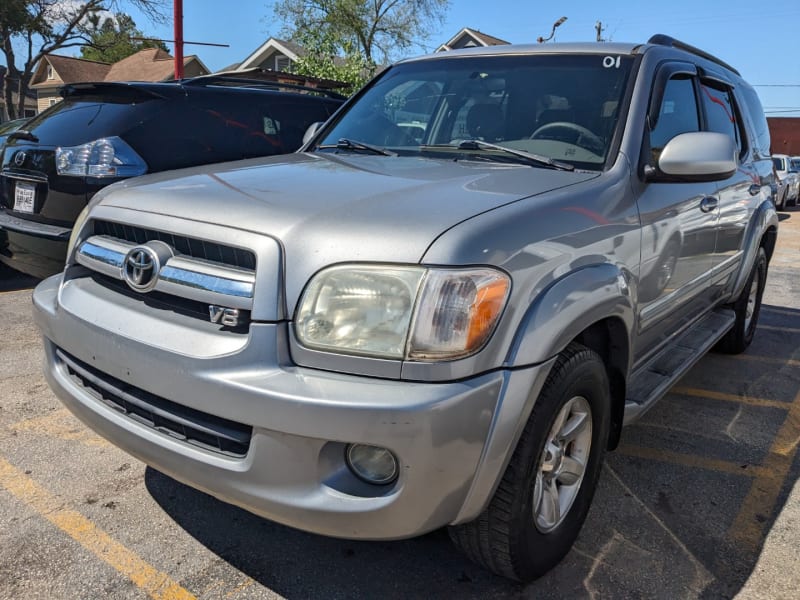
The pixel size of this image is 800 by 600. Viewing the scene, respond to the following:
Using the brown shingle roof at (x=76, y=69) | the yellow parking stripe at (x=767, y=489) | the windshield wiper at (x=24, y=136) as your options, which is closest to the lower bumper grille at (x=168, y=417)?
the yellow parking stripe at (x=767, y=489)

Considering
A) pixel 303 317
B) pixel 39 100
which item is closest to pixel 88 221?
pixel 303 317

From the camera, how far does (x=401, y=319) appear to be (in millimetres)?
1878

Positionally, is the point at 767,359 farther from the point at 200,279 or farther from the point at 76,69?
the point at 76,69

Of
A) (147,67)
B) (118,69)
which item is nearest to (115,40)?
(147,67)

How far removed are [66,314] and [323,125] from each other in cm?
191

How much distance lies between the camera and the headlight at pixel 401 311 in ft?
6.10

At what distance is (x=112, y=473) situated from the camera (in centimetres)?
308

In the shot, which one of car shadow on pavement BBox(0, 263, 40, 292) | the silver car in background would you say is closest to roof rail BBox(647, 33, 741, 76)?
car shadow on pavement BBox(0, 263, 40, 292)

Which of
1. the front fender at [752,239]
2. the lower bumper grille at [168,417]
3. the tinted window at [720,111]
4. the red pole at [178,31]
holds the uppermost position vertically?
the red pole at [178,31]

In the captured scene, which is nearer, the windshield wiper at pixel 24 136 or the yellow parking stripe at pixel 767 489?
the yellow parking stripe at pixel 767 489

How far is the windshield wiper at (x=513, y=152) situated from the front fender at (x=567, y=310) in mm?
529

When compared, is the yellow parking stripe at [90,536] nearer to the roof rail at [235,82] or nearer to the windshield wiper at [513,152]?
the windshield wiper at [513,152]

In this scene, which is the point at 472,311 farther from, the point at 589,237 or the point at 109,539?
the point at 109,539

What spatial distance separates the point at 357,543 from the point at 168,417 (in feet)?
3.15
